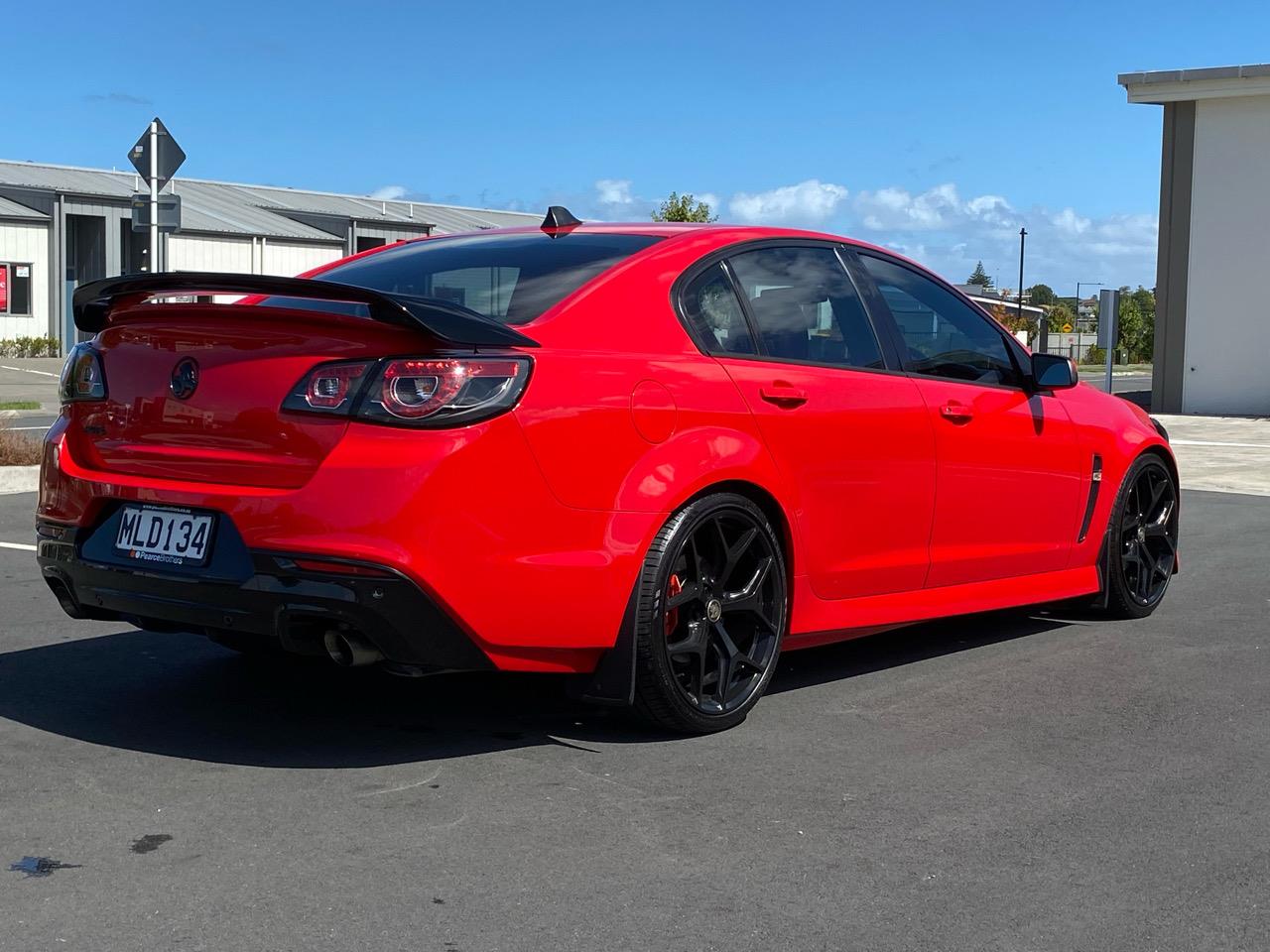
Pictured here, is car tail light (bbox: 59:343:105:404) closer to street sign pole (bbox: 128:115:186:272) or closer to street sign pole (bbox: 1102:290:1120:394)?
street sign pole (bbox: 128:115:186:272)

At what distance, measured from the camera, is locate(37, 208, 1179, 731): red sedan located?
411 centimetres

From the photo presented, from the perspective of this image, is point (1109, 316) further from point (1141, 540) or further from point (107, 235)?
point (107, 235)

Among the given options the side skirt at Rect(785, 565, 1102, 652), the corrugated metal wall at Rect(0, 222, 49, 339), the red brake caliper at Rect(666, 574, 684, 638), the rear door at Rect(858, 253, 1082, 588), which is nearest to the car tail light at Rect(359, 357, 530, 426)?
the red brake caliper at Rect(666, 574, 684, 638)

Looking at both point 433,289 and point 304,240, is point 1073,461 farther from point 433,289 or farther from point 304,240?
point 304,240

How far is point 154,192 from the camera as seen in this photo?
1530 centimetres

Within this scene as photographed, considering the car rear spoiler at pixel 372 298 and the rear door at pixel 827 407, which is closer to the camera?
the car rear spoiler at pixel 372 298

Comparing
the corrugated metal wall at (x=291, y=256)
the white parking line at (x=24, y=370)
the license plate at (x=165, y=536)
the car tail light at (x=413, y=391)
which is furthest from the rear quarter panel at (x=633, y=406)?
the corrugated metal wall at (x=291, y=256)

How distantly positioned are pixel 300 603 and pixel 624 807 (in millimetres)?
982

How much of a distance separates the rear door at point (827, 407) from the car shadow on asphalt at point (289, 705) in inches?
23.1

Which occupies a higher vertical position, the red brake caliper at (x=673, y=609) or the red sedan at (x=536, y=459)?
the red sedan at (x=536, y=459)

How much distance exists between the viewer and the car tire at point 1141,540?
670cm

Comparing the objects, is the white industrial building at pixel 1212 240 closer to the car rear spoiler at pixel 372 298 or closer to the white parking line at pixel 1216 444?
the white parking line at pixel 1216 444

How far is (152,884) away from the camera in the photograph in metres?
3.38

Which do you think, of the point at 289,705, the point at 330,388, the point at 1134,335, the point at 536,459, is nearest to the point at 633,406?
the point at 536,459
